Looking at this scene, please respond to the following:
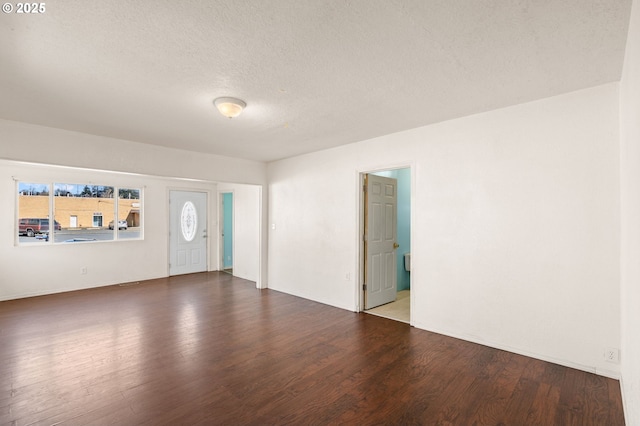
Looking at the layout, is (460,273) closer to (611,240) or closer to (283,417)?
(611,240)

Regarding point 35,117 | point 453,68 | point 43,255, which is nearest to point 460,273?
point 453,68

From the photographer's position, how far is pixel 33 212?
5.36m

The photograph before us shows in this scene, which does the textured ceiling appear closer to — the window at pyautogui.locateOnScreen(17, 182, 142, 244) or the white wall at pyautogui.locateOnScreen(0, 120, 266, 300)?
the white wall at pyautogui.locateOnScreen(0, 120, 266, 300)

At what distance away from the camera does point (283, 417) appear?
84.0 inches

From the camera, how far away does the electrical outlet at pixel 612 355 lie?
8.38 feet

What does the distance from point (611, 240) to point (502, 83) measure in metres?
1.64

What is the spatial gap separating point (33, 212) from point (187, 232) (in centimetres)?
281

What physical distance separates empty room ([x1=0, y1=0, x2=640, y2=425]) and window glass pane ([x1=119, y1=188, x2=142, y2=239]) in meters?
1.45

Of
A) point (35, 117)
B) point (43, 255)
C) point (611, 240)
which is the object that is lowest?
point (43, 255)

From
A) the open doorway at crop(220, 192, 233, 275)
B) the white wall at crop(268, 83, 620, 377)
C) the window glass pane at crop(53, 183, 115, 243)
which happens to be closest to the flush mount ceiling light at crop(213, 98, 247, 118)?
the white wall at crop(268, 83, 620, 377)

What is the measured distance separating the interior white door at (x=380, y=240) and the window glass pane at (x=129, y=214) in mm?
5129

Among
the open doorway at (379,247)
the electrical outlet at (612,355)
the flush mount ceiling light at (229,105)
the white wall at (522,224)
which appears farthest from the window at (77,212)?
the electrical outlet at (612,355)

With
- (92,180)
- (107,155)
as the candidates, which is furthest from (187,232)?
(107,155)

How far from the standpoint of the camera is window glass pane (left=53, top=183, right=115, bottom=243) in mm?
5629
